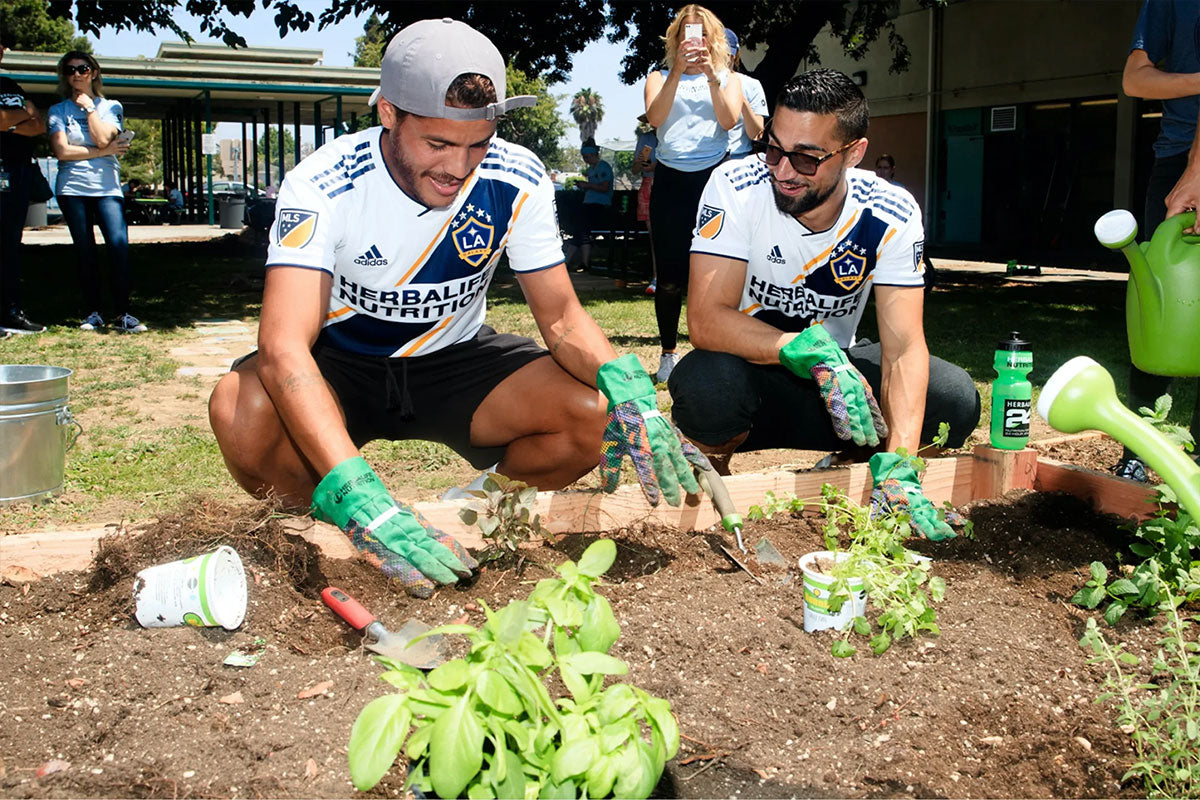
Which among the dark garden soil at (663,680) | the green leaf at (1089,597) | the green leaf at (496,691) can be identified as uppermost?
the green leaf at (496,691)

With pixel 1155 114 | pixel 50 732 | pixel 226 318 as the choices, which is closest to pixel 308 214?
pixel 50 732

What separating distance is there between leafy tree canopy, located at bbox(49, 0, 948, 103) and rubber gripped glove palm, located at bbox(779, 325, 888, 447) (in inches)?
401

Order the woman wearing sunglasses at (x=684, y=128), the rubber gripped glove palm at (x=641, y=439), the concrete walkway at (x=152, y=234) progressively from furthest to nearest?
1. the concrete walkway at (x=152, y=234)
2. the woman wearing sunglasses at (x=684, y=128)
3. the rubber gripped glove palm at (x=641, y=439)

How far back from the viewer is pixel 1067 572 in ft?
8.89

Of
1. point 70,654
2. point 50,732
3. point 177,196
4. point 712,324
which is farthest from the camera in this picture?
point 177,196

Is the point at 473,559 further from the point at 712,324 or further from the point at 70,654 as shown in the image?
the point at 712,324

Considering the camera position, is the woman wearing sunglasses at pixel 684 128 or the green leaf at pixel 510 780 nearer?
the green leaf at pixel 510 780

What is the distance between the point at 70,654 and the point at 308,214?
126 cm

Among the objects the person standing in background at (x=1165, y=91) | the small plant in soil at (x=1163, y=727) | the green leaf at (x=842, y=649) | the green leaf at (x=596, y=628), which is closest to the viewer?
the green leaf at (x=596, y=628)

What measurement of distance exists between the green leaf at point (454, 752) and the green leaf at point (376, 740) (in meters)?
0.05

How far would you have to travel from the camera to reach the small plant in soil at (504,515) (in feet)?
8.70

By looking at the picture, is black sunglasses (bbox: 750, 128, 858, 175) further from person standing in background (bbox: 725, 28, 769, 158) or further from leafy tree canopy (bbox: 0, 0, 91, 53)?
leafy tree canopy (bbox: 0, 0, 91, 53)

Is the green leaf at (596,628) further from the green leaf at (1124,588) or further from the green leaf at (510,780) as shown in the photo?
the green leaf at (1124,588)

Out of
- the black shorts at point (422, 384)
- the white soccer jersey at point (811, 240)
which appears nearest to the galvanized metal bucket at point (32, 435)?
the black shorts at point (422, 384)
